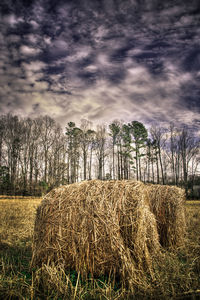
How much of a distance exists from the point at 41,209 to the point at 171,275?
3026 mm

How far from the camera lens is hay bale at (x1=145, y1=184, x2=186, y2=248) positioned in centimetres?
571

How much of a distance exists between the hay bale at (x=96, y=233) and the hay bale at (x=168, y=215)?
7.26ft

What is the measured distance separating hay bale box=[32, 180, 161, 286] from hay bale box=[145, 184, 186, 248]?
2.21 meters

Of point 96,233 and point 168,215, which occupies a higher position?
point 96,233

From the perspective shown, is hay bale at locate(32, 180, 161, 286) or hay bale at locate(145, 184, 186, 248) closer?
hay bale at locate(32, 180, 161, 286)

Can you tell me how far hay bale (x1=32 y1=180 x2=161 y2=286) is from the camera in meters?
3.55

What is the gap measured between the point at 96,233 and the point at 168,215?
3.20 metres

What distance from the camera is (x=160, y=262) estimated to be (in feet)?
13.7

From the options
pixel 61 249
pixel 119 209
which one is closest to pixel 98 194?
pixel 119 209

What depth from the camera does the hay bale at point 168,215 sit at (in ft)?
18.7

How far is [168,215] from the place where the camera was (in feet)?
19.2

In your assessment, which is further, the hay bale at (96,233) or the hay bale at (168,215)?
the hay bale at (168,215)

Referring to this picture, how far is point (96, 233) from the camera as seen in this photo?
3633 millimetres

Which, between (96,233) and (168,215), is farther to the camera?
(168,215)
